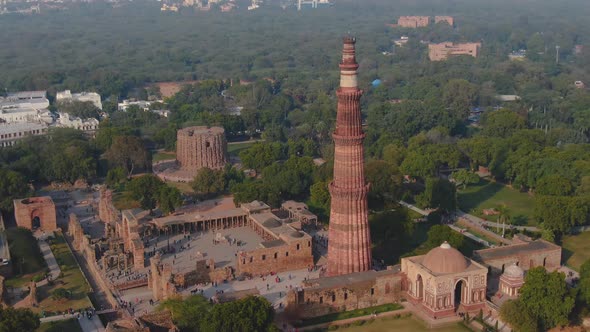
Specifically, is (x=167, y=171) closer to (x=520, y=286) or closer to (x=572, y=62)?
(x=520, y=286)

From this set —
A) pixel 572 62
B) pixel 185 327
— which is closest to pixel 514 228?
Result: pixel 185 327

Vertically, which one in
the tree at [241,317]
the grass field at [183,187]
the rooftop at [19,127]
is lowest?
the grass field at [183,187]

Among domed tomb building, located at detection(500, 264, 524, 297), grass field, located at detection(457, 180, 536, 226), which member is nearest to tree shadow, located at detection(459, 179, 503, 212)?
grass field, located at detection(457, 180, 536, 226)

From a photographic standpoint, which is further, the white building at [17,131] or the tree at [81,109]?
the tree at [81,109]

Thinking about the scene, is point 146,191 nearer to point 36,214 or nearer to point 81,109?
point 36,214

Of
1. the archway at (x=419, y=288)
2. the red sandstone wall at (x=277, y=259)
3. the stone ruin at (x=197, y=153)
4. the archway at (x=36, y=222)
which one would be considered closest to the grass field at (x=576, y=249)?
the archway at (x=419, y=288)

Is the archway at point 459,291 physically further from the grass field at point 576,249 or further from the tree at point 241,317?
the tree at point 241,317
